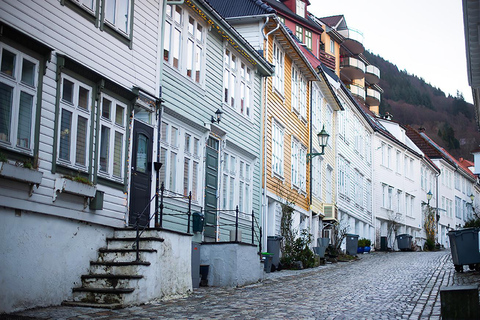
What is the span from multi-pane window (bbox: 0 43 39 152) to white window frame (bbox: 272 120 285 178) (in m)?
13.3

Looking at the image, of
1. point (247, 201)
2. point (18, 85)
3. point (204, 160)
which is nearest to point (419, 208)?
point (247, 201)

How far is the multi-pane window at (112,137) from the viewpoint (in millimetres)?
12586

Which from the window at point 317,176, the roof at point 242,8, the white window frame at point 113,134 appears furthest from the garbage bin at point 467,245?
the white window frame at point 113,134

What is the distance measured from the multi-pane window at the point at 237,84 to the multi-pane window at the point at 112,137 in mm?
6142

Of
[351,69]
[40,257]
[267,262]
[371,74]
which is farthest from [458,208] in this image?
[40,257]

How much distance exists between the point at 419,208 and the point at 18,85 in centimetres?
4656

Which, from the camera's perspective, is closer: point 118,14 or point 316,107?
point 118,14

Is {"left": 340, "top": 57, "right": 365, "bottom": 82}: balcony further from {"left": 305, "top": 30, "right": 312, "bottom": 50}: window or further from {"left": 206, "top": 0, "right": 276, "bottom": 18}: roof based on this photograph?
{"left": 206, "top": 0, "right": 276, "bottom": 18}: roof

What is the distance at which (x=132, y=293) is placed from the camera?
1134 centimetres

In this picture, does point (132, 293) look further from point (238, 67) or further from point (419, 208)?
point (419, 208)

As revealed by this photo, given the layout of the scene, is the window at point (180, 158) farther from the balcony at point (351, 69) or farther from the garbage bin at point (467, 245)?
the balcony at point (351, 69)

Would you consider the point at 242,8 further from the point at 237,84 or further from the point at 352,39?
the point at 352,39

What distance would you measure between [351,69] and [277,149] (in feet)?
136

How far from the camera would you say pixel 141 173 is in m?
13.9
